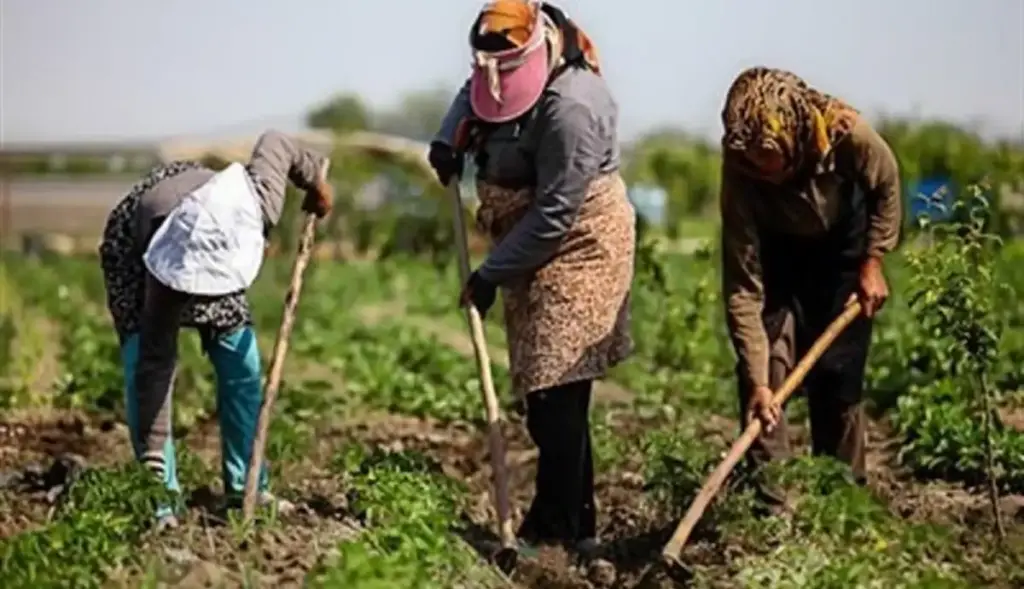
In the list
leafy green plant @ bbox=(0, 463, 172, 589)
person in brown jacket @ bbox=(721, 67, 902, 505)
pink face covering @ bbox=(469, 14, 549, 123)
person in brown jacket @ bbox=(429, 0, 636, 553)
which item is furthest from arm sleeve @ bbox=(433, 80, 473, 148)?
leafy green plant @ bbox=(0, 463, 172, 589)

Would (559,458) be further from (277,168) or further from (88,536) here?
(88,536)

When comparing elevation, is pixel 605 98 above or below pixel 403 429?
above

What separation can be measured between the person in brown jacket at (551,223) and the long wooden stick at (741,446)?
45 centimetres

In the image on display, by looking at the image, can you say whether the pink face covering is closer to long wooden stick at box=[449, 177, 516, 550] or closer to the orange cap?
the orange cap

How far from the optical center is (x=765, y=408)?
214 inches

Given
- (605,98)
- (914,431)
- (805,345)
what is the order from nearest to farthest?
(605,98) < (805,345) < (914,431)

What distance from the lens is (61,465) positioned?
271 inches

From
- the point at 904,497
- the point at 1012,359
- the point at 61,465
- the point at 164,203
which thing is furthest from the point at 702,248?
the point at 164,203

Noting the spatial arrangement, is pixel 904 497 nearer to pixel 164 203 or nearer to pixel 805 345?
pixel 805 345

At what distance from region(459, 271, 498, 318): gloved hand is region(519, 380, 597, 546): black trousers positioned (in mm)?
297

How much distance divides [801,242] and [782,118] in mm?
649

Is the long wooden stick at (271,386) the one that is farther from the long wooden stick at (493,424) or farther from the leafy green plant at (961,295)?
the leafy green plant at (961,295)

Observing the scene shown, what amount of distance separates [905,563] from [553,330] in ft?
4.19

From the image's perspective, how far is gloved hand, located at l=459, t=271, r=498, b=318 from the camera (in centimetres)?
558
